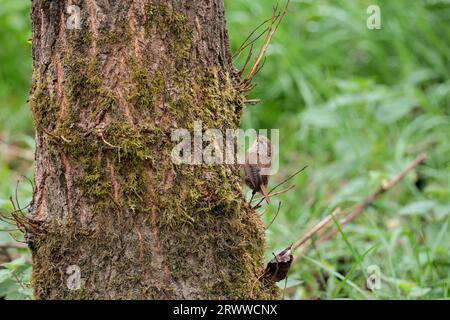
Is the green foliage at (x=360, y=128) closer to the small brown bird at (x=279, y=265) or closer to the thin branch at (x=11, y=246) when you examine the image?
the small brown bird at (x=279, y=265)

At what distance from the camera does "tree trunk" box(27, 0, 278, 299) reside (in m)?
1.86

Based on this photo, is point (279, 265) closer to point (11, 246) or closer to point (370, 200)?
point (11, 246)

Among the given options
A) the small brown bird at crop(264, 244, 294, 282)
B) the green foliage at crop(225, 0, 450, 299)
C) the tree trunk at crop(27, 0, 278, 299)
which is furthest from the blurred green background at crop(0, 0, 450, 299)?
the tree trunk at crop(27, 0, 278, 299)

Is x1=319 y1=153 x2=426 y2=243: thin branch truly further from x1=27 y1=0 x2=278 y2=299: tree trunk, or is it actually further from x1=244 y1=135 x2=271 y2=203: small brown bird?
x1=27 y1=0 x2=278 y2=299: tree trunk

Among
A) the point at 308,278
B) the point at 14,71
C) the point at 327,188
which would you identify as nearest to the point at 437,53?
the point at 327,188

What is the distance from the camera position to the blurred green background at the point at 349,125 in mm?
3170

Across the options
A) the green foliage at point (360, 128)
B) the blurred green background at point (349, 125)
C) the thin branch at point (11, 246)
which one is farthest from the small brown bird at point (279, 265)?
the thin branch at point (11, 246)

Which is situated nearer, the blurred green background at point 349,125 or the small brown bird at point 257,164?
the small brown bird at point 257,164

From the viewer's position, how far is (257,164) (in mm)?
2068

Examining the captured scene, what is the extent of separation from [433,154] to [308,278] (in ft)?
5.28

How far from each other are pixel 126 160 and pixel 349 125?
2743mm

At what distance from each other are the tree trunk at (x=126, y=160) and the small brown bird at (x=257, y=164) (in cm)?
16

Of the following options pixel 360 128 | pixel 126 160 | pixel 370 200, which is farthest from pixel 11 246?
pixel 360 128

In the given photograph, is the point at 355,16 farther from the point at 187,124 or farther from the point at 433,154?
the point at 187,124
